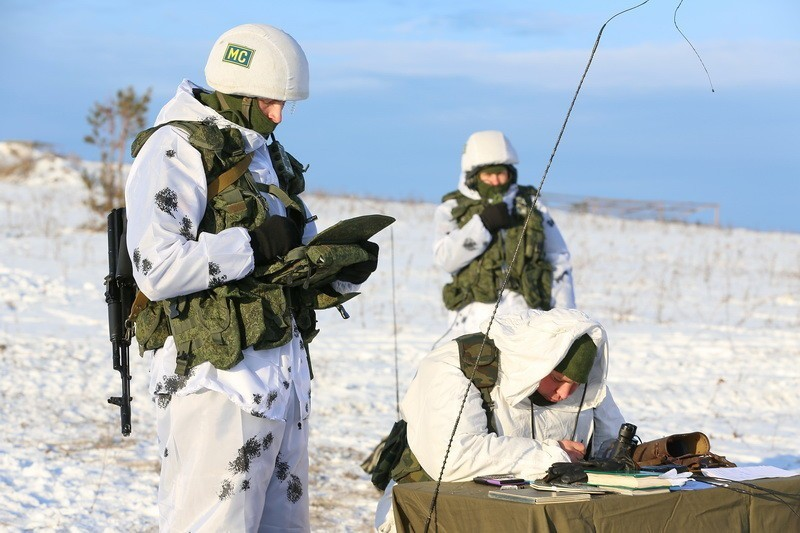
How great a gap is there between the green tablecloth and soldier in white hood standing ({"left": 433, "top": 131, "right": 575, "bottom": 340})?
3.07m

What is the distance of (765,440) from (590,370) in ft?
14.4

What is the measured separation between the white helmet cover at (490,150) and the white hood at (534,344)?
2.80 metres

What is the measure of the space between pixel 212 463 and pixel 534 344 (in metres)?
1.22

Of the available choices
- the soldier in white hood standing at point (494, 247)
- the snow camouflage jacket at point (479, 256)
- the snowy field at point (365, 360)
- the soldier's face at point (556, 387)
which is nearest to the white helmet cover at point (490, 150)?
the soldier in white hood standing at point (494, 247)

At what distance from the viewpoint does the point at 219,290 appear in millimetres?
3541

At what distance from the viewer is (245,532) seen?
357cm

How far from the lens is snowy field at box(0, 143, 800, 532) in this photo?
631 centimetres

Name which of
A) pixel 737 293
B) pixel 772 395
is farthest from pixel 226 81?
pixel 737 293

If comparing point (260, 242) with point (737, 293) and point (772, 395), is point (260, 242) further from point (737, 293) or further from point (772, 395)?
point (737, 293)

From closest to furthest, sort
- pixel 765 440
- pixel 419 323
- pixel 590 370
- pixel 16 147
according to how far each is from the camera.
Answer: pixel 590 370
pixel 765 440
pixel 419 323
pixel 16 147

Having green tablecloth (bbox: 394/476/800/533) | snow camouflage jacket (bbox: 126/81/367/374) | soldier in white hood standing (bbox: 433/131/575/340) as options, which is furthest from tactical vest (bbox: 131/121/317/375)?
soldier in white hood standing (bbox: 433/131/575/340)

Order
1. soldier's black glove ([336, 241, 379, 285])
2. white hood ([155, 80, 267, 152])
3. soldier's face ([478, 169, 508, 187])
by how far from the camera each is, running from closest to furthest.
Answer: white hood ([155, 80, 267, 152])
soldier's black glove ([336, 241, 379, 285])
soldier's face ([478, 169, 508, 187])

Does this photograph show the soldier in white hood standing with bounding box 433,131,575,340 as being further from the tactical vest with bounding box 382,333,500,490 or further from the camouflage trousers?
the camouflage trousers

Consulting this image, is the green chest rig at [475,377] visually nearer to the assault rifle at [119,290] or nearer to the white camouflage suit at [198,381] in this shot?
the white camouflage suit at [198,381]
